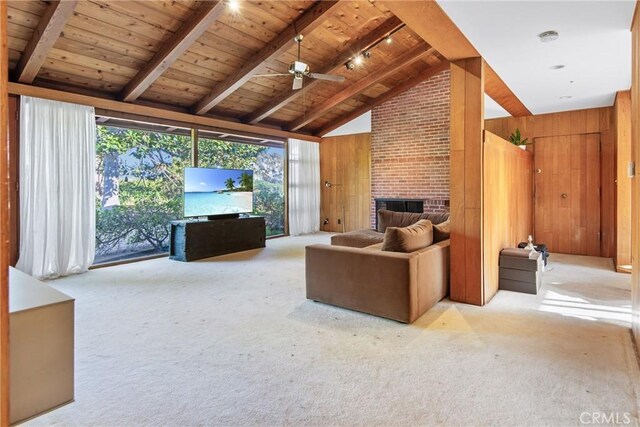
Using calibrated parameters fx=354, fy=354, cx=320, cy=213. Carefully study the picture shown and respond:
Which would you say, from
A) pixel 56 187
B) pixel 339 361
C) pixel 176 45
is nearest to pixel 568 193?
pixel 339 361

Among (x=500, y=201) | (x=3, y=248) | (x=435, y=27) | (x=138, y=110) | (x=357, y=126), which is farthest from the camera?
(x=357, y=126)

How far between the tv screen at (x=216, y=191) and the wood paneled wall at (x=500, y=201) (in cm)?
438

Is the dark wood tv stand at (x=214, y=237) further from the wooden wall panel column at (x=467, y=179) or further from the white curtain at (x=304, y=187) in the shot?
the wooden wall panel column at (x=467, y=179)

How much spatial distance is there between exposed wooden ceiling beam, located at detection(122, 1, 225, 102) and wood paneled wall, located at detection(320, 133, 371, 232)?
15.7 feet

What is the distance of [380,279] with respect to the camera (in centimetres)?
305

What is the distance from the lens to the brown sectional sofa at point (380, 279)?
296 cm

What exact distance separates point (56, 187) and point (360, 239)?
13.5 ft

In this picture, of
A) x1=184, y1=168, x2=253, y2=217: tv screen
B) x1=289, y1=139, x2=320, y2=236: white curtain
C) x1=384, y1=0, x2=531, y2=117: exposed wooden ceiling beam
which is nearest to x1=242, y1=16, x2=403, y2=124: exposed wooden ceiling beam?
x1=184, y1=168, x2=253, y2=217: tv screen

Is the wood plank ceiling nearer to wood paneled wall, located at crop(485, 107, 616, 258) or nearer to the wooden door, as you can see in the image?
wood paneled wall, located at crop(485, 107, 616, 258)

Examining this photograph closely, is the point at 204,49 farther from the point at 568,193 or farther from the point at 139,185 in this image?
the point at 568,193

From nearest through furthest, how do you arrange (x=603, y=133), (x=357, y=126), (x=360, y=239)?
1. (x=360, y=239)
2. (x=603, y=133)
3. (x=357, y=126)

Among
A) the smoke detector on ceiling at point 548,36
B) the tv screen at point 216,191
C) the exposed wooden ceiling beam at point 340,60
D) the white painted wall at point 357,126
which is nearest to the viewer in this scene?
the smoke detector on ceiling at point 548,36

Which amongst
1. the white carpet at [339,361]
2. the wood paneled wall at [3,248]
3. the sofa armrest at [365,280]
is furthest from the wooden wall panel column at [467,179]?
the wood paneled wall at [3,248]

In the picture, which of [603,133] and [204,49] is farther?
[603,133]
